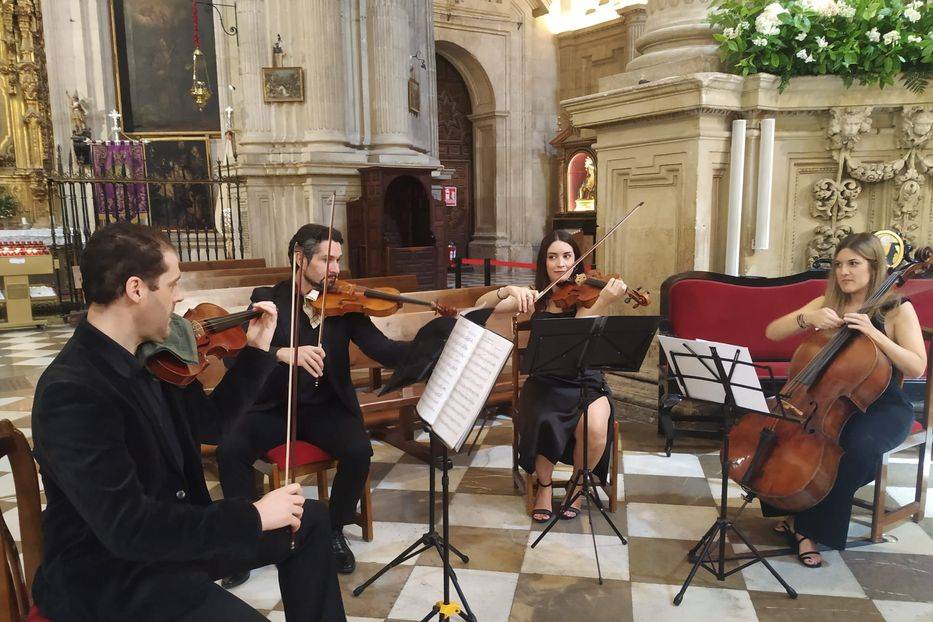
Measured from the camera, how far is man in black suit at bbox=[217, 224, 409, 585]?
275 cm

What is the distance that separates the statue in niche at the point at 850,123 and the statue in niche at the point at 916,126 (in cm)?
20

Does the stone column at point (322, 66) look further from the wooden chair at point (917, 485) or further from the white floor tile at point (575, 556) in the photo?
the wooden chair at point (917, 485)

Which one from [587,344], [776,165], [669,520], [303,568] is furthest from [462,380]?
[776,165]

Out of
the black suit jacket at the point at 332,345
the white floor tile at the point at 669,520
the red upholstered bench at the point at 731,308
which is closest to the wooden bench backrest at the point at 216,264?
the black suit jacket at the point at 332,345

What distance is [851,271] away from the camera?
2828 mm

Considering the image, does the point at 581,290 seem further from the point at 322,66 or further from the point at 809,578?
the point at 322,66

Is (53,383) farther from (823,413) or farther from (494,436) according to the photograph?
(494,436)

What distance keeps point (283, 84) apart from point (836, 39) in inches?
269

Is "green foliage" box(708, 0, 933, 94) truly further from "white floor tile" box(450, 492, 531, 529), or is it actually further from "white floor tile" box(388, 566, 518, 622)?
"white floor tile" box(388, 566, 518, 622)

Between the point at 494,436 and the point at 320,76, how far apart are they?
640 cm

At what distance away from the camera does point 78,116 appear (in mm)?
10992

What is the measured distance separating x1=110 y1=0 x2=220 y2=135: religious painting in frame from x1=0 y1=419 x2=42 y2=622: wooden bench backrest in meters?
10.7

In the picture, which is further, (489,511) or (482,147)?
(482,147)

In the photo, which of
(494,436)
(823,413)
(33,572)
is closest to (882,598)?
(823,413)
